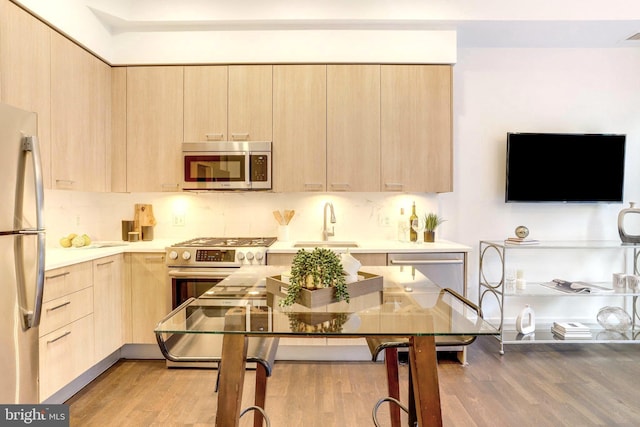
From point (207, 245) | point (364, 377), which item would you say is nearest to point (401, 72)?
point (207, 245)

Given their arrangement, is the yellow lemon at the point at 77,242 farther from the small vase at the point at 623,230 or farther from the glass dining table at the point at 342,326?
the small vase at the point at 623,230

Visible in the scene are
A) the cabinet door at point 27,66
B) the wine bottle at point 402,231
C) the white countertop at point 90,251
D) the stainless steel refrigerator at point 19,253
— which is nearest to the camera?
the stainless steel refrigerator at point 19,253

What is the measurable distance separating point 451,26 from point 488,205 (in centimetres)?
174

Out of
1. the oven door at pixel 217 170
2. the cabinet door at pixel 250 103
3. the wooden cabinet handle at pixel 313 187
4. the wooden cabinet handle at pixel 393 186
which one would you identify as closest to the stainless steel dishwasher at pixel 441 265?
the wooden cabinet handle at pixel 393 186

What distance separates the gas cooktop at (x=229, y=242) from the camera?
3178 millimetres

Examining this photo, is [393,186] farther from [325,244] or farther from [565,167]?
[565,167]

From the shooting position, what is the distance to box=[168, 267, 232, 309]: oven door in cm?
308

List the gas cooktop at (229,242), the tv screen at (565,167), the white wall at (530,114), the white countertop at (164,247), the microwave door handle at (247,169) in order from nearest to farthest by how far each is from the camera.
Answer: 1. the white countertop at (164,247)
2. the gas cooktop at (229,242)
3. the microwave door handle at (247,169)
4. the tv screen at (565,167)
5. the white wall at (530,114)

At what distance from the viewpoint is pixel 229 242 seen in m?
3.32

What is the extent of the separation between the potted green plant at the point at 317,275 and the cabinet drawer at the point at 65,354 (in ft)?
5.83

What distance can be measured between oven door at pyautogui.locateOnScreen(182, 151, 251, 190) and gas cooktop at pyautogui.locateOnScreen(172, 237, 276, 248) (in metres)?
0.48

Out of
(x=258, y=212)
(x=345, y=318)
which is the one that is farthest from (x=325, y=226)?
(x=345, y=318)

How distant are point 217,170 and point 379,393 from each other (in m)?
2.23

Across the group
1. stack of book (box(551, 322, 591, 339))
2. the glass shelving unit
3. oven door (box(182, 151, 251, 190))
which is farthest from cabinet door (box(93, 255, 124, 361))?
stack of book (box(551, 322, 591, 339))
